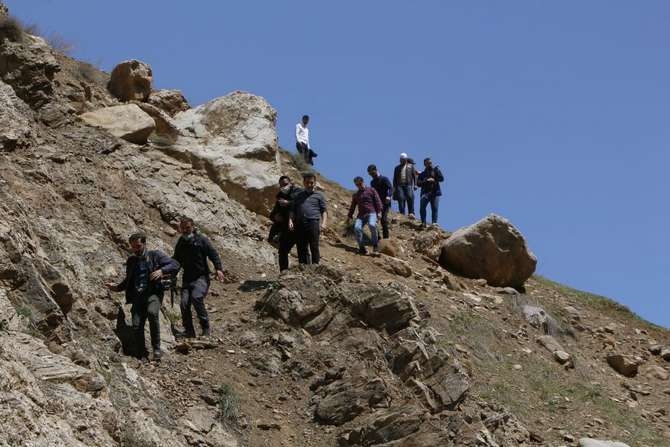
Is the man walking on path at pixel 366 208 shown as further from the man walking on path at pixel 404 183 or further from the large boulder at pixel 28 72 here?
the large boulder at pixel 28 72

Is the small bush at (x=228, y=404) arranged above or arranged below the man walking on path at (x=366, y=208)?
below

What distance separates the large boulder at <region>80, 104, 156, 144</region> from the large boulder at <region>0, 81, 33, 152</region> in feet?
6.06

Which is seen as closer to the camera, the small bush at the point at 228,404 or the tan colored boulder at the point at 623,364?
the small bush at the point at 228,404

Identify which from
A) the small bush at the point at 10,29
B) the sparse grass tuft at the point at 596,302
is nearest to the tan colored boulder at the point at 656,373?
the sparse grass tuft at the point at 596,302

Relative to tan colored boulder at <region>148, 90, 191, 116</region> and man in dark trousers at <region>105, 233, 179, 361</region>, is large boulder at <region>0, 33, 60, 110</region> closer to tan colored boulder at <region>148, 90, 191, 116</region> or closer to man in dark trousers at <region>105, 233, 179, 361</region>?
tan colored boulder at <region>148, 90, 191, 116</region>

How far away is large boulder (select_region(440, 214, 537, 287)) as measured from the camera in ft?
73.4

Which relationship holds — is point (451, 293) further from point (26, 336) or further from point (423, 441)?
point (26, 336)

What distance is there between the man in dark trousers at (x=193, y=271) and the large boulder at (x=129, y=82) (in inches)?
384

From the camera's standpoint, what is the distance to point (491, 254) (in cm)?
2239

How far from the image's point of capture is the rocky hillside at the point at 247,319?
38.2 feet

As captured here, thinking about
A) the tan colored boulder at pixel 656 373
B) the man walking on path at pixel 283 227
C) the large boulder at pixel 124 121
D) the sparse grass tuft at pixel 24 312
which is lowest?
the sparse grass tuft at pixel 24 312

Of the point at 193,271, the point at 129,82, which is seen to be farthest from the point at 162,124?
the point at 193,271

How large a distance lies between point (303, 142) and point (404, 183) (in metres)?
4.13

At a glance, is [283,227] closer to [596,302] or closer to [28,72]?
[28,72]
